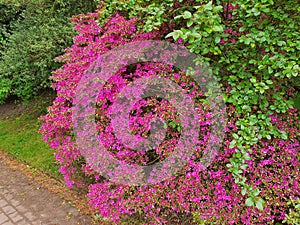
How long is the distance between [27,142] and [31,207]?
7.89 ft

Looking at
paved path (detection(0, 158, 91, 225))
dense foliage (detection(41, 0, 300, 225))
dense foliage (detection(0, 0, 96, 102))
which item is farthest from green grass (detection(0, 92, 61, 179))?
dense foliage (detection(41, 0, 300, 225))

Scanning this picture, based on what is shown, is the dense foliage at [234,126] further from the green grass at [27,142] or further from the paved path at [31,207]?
the green grass at [27,142]

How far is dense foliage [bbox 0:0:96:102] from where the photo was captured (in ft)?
18.6

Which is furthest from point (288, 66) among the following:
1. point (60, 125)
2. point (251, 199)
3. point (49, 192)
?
point (49, 192)

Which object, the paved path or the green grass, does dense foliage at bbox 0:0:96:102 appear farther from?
the paved path

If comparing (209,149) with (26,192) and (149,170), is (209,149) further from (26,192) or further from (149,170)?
(26,192)

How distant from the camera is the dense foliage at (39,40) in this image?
566 cm

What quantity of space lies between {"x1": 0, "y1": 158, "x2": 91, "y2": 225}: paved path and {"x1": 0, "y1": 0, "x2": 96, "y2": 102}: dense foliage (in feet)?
7.94

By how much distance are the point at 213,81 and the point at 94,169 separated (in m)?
1.34

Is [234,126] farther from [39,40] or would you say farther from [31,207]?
[39,40]

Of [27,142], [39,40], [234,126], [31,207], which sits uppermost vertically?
[234,126]

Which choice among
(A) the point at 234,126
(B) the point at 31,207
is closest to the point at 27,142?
(B) the point at 31,207

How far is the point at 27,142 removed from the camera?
564 centimetres

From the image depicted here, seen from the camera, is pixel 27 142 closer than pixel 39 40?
Yes
